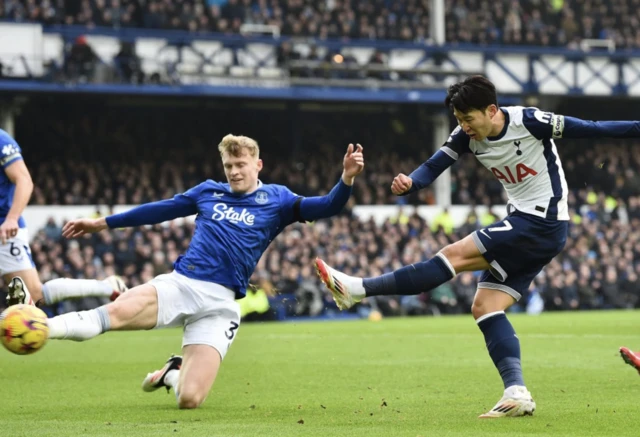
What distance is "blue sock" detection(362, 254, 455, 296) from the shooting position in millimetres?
7855

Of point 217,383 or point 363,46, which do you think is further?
point 363,46

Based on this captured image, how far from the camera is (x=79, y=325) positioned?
7359 mm

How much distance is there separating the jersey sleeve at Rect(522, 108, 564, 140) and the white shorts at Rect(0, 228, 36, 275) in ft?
15.1

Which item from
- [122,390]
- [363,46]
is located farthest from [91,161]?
[122,390]

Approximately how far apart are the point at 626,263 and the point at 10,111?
16.5 m

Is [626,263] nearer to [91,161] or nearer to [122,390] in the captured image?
[91,161]

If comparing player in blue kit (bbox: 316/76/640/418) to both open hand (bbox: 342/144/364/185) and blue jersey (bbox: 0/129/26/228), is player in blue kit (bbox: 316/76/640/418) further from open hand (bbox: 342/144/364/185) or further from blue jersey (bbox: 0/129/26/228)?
blue jersey (bbox: 0/129/26/228)

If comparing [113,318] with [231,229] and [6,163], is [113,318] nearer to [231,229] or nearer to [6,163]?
[231,229]

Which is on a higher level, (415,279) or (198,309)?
(415,279)

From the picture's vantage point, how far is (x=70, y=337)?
289 inches

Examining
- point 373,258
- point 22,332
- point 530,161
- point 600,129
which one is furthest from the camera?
point 373,258

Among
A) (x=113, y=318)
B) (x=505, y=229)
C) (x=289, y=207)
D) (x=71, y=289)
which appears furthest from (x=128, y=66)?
(x=505, y=229)

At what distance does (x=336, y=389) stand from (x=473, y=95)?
3379 mm

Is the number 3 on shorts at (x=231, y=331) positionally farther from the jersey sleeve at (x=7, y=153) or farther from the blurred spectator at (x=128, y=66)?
the blurred spectator at (x=128, y=66)
